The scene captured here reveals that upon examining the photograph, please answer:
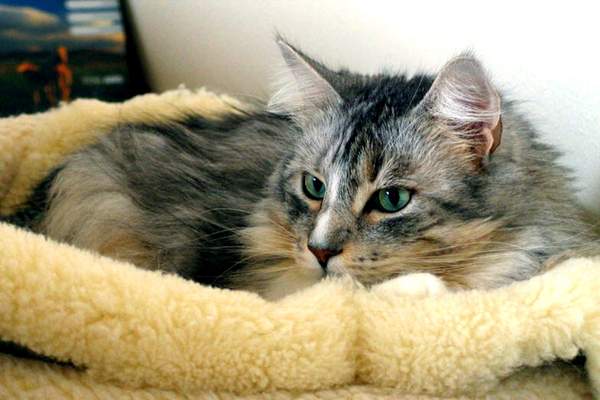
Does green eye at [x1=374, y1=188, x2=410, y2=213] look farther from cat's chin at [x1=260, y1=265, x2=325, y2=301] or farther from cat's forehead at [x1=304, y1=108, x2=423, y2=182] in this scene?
cat's chin at [x1=260, y1=265, x2=325, y2=301]

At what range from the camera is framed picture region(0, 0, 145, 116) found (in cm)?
247

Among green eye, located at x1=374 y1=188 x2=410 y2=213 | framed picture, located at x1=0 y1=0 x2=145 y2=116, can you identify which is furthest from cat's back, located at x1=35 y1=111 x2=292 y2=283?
framed picture, located at x1=0 y1=0 x2=145 y2=116

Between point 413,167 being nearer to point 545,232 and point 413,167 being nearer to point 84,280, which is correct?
point 545,232

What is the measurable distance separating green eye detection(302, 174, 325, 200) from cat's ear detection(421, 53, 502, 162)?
0.27 meters

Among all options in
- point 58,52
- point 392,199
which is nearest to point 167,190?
point 392,199

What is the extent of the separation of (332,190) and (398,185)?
0.42ft

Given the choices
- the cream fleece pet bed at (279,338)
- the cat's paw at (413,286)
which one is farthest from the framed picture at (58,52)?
the cat's paw at (413,286)

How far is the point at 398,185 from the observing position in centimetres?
124

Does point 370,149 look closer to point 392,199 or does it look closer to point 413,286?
point 392,199

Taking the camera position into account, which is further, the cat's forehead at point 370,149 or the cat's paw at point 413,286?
the cat's forehead at point 370,149

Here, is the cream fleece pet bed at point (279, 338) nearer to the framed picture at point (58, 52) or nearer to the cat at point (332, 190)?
the cat at point (332, 190)

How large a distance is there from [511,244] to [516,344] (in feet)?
0.92

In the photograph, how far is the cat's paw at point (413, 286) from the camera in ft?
3.73

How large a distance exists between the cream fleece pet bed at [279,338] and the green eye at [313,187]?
304 millimetres
